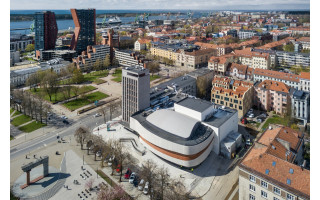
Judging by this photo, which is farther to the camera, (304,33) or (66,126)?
(304,33)

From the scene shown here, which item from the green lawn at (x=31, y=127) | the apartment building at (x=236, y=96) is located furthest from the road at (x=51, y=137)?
the apartment building at (x=236, y=96)

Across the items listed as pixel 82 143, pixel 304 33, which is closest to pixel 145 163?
pixel 82 143

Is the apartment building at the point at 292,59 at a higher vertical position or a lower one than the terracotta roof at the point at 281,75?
higher

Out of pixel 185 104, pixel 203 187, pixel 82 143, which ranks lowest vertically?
pixel 203 187

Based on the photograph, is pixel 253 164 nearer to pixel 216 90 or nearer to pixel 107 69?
pixel 216 90

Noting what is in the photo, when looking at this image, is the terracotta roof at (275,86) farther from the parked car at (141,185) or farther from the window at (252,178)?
the parked car at (141,185)

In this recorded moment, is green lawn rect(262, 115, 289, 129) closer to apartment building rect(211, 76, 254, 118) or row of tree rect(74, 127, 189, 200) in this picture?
apartment building rect(211, 76, 254, 118)

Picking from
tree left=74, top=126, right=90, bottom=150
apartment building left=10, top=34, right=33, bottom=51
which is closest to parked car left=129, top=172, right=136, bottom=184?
tree left=74, top=126, right=90, bottom=150
